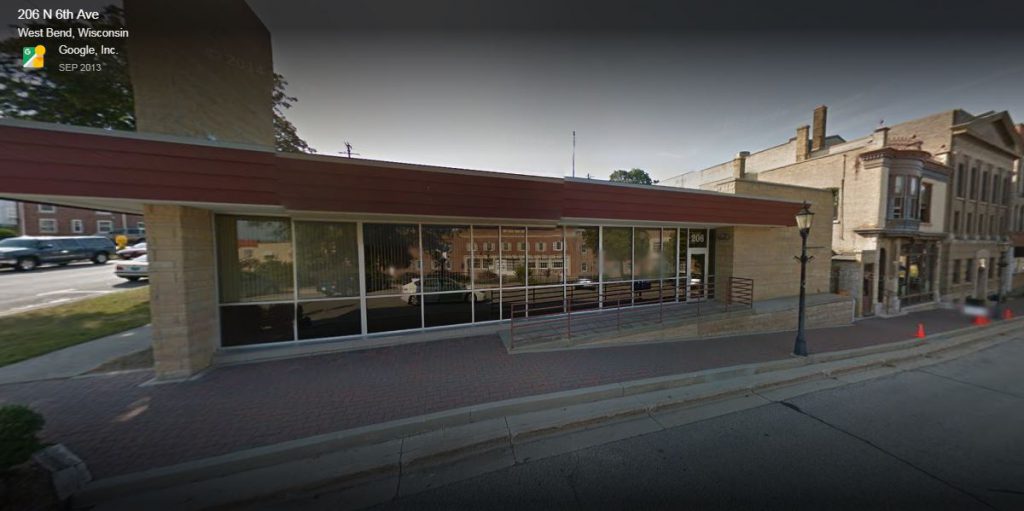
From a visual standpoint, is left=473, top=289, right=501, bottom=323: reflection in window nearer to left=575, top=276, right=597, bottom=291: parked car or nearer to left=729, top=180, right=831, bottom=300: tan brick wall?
left=575, top=276, right=597, bottom=291: parked car

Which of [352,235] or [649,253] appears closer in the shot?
[352,235]

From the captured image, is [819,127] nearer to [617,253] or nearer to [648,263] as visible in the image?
[648,263]

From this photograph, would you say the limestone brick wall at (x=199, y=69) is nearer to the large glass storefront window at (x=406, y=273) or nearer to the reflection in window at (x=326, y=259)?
the large glass storefront window at (x=406, y=273)

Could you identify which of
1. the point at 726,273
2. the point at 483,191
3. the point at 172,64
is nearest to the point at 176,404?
the point at 172,64

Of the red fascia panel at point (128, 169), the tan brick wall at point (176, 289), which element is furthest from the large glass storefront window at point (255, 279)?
the red fascia panel at point (128, 169)

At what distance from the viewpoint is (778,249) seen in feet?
40.2

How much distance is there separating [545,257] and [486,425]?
5614 millimetres

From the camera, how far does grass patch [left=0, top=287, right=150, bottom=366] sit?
7.00 metres

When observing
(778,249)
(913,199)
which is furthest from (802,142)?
(778,249)

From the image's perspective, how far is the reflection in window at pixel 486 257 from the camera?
28.2ft

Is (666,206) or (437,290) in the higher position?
(666,206)

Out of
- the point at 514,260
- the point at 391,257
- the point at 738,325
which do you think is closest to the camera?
the point at 391,257

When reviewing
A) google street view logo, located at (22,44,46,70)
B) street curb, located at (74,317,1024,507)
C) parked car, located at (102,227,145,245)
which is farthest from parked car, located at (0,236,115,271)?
street curb, located at (74,317,1024,507)

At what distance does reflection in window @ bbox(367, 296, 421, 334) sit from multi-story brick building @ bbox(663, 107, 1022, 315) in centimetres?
1189
